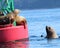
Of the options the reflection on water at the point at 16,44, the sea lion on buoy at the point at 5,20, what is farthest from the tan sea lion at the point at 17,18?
the reflection on water at the point at 16,44

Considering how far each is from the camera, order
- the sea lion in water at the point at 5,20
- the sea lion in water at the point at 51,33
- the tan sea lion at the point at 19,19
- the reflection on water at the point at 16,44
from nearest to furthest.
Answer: the reflection on water at the point at 16,44
the sea lion in water at the point at 5,20
the tan sea lion at the point at 19,19
the sea lion in water at the point at 51,33

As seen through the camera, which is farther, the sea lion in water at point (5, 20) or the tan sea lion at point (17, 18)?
the tan sea lion at point (17, 18)

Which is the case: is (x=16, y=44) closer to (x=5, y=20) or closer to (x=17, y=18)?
(x=5, y=20)

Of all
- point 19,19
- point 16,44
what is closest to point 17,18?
point 19,19

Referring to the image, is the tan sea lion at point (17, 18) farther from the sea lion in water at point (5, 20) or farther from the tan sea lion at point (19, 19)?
the sea lion in water at point (5, 20)

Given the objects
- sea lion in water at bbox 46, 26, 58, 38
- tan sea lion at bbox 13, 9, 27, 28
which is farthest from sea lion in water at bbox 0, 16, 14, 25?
sea lion in water at bbox 46, 26, 58, 38

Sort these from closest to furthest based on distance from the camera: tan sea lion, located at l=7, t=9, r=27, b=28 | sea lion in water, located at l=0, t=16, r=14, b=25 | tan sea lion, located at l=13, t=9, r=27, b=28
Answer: sea lion in water, located at l=0, t=16, r=14, b=25, tan sea lion, located at l=7, t=9, r=27, b=28, tan sea lion, located at l=13, t=9, r=27, b=28

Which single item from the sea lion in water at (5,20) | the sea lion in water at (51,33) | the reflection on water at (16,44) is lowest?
the reflection on water at (16,44)

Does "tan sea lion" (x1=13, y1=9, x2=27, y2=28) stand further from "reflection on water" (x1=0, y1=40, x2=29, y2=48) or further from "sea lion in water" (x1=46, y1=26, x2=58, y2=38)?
"sea lion in water" (x1=46, y1=26, x2=58, y2=38)

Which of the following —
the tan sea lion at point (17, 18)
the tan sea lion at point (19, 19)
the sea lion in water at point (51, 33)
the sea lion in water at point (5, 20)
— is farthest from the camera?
the sea lion in water at point (51, 33)

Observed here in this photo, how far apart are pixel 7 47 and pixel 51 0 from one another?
13307 cm

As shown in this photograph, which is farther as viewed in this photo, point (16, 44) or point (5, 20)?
point (5, 20)

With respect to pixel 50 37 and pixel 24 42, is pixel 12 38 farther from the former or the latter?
pixel 50 37

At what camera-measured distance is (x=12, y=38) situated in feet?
68.9
